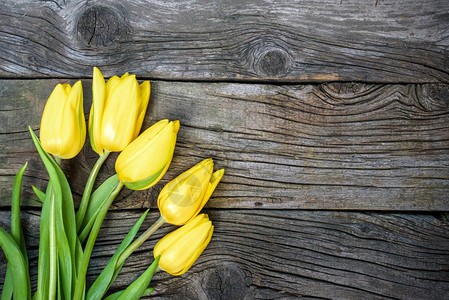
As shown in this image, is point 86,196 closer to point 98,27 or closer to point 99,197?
point 99,197

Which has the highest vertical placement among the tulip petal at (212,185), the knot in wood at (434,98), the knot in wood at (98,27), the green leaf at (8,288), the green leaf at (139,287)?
the knot in wood at (434,98)

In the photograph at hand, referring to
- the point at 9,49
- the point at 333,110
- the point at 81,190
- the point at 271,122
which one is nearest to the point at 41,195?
the point at 81,190

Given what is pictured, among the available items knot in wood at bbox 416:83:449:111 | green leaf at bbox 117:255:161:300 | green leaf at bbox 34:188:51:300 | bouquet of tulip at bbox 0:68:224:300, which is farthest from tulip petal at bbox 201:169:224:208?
knot in wood at bbox 416:83:449:111

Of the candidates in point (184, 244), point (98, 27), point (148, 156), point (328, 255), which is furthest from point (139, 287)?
point (98, 27)

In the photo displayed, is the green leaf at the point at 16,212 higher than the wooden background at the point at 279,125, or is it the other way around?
the wooden background at the point at 279,125

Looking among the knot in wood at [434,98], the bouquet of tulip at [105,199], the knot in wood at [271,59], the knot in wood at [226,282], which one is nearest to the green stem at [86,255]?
the bouquet of tulip at [105,199]

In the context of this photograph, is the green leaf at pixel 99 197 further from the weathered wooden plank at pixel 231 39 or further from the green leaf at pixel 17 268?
the weathered wooden plank at pixel 231 39
